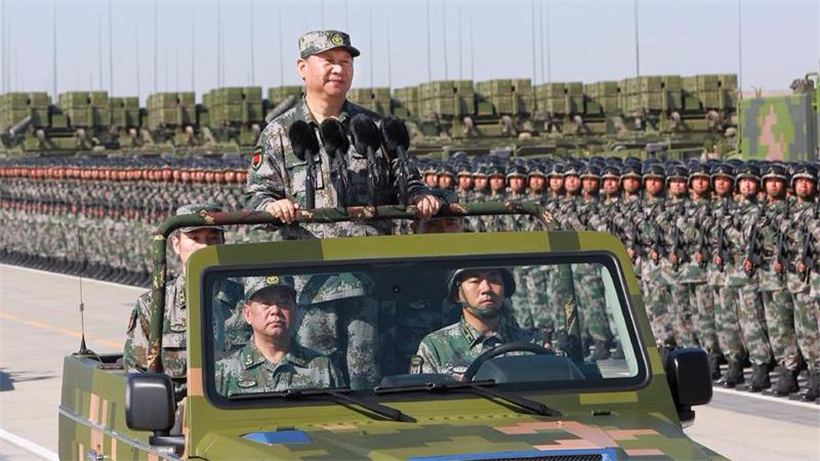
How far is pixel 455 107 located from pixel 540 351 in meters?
39.4

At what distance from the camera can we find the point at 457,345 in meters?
6.23

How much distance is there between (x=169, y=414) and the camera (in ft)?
18.8

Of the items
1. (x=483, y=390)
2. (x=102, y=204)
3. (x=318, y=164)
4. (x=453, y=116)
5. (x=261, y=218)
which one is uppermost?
(x=453, y=116)

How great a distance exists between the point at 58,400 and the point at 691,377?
1136 cm

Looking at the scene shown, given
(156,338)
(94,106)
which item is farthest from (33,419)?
(94,106)

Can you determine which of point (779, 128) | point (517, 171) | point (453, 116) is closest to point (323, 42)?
point (517, 171)

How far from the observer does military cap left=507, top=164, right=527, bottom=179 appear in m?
20.5

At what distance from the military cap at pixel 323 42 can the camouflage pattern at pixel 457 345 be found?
1816mm

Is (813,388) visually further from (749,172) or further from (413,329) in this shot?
(413,329)

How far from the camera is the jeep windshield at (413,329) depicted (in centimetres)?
603

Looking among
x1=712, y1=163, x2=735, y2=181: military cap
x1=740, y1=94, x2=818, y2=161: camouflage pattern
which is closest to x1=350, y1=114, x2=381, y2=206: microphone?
x1=712, y1=163, x2=735, y2=181: military cap

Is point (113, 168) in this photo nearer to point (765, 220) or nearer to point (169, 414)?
point (765, 220)

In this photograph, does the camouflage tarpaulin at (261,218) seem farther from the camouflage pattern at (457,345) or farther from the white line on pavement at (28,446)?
the white line on pavement at (28,446)

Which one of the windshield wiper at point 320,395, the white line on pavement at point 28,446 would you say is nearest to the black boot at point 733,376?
the white line on pavement at point 28,446
